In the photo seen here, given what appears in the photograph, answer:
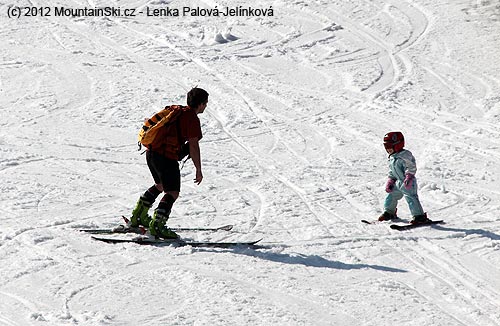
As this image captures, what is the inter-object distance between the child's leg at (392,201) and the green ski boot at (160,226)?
8.59ft

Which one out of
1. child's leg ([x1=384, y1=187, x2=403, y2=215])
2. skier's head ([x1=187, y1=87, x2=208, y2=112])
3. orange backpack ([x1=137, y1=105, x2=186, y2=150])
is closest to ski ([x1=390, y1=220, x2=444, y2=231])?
child's leg ([x1=384, y1=187, x2=403, y2=215])

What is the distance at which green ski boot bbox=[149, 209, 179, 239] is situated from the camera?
830 cm

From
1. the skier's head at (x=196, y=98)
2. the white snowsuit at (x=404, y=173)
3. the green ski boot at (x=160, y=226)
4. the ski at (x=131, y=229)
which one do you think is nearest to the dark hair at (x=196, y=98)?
the skier's head at (x=196, y=98)

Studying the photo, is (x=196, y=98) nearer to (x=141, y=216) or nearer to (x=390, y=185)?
(x=141, y=216)

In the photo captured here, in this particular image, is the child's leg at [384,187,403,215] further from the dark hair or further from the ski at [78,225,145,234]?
the ski at [78,225,145,234]

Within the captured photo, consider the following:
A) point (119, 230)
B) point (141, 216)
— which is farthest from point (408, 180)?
point (119, 230)

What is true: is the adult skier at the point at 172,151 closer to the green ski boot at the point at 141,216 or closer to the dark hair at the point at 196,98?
the dark hair at the point at 196,98

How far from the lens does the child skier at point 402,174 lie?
909cm

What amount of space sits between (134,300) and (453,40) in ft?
46.1

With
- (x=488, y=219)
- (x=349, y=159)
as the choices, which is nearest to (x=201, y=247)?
(x=488, y=219)

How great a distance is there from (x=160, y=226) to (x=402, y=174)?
283cm

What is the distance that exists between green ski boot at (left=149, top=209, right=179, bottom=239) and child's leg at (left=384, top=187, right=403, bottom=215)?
262cm

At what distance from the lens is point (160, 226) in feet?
27.3

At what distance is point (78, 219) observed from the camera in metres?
9.30
